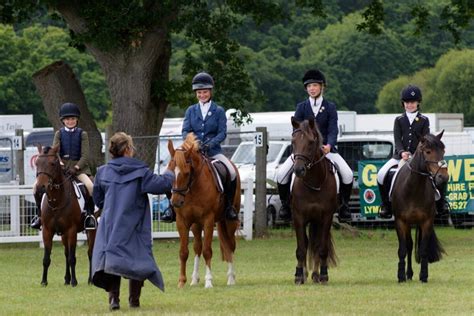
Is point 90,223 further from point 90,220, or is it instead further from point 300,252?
point 300,252

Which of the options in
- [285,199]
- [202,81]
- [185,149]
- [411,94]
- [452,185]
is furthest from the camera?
[452,185]

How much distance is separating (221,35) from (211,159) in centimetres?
1287

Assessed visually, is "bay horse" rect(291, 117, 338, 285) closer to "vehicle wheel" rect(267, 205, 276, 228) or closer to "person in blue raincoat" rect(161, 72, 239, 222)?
"person in blue raincoat" rect(161, 72, 239, 222)

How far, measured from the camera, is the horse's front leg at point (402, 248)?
1781 cm

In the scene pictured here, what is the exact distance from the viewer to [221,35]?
30.8 metres

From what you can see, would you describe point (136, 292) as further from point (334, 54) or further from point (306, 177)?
point (334, 54)

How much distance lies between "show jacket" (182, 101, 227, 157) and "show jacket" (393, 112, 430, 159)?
2.30 metres

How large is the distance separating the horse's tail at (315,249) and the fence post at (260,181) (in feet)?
36.7

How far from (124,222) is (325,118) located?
4.54 meters

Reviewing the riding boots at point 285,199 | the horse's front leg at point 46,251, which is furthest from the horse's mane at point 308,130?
the horse's front leg at point 46,251

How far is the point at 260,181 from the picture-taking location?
2970cm

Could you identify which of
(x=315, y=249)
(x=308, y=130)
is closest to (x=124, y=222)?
(x=308, y=130)

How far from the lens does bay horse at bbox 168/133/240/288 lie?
56.0 feet

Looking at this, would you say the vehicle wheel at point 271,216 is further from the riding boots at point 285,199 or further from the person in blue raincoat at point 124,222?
the person in blue raincoat at point 124,222
